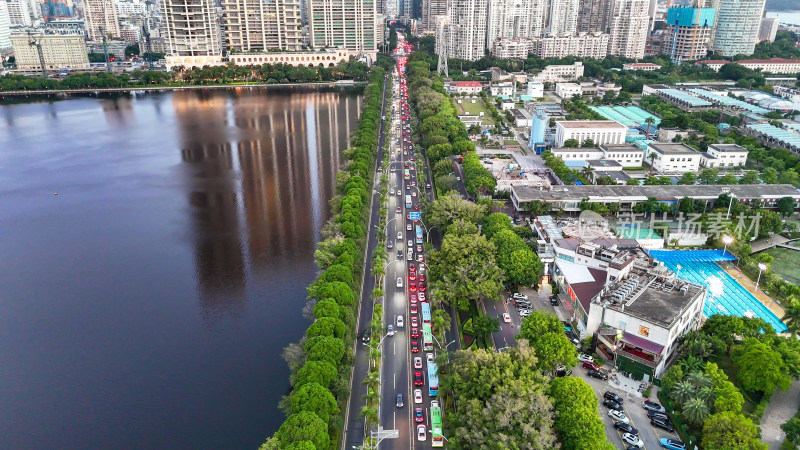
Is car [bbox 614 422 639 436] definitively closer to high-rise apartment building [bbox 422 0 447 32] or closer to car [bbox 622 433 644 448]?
car [bbox 622 433 644 448]

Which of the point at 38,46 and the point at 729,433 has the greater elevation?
the point at 38,46

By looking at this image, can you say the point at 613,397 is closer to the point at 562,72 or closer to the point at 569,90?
the point at 569,90

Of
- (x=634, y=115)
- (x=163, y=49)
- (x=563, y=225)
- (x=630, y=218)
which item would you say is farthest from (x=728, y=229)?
(x=163, y=49)

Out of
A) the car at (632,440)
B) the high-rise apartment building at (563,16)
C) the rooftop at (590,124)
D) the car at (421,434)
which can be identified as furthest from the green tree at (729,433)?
the high-rise apartment building at (563,16)

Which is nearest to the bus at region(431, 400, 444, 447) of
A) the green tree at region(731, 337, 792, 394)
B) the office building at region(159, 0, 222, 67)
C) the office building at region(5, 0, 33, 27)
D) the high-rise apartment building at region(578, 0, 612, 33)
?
the green tree at region(731, 337, 792, 394)

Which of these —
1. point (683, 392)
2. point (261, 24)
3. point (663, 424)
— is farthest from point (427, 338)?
point (261, 24)

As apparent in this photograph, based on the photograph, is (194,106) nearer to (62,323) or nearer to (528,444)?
(62,323)

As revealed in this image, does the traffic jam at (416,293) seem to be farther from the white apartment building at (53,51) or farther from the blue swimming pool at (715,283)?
the white apartment building at (53,51)
